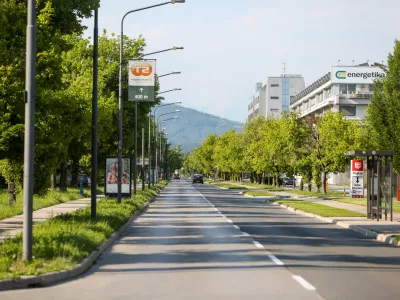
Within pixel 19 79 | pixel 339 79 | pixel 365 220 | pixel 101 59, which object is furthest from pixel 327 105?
pixel 19 79

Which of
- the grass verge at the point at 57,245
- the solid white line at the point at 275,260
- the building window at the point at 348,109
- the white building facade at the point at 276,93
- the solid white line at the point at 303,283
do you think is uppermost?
the white building facade at the point at 276,93

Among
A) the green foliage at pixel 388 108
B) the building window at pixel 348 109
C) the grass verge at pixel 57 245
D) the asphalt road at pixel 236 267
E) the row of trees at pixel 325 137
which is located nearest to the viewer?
the asphalt road at pixel 236 267

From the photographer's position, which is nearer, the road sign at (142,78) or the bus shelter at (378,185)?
the bus shelter at (378,185)

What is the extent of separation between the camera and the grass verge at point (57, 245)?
12219 mm

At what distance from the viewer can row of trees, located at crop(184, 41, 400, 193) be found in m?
40.6

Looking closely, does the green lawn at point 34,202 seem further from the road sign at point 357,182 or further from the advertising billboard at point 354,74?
the advertising billboard at point 354,74

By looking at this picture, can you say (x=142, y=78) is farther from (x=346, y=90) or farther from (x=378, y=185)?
(x=346, y=90)

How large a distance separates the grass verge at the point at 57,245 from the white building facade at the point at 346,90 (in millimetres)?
96650

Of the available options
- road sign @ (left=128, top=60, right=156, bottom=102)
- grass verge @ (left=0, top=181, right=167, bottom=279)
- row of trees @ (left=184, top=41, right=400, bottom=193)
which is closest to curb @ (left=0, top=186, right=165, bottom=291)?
grass verge @ (left=0, top=181, right=167, bottom=279)

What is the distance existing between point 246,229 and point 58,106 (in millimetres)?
7518

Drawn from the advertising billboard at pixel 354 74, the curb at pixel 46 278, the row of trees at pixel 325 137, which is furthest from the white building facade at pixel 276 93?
the curb at pixel 46 278

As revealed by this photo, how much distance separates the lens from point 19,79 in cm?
2216

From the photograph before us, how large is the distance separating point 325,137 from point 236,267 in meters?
47.4

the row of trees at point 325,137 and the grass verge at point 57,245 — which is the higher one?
the row of trees at point 325,137
